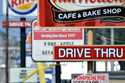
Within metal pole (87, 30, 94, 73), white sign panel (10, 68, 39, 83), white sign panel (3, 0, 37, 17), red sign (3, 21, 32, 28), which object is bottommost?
white sign panel (10, 68, 39, 83)

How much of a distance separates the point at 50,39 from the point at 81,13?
0.44m

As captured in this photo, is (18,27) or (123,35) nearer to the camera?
(123,35)

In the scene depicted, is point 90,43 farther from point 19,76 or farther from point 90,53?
point 19,76

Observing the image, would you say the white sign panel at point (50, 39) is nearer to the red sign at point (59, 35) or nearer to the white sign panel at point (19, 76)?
the red sign at point (59, 35)

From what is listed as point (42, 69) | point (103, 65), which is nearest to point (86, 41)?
point (103, 65)

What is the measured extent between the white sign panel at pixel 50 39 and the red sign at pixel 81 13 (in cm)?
8

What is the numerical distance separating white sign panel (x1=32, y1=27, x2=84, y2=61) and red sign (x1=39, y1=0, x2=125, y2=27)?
0.27ft

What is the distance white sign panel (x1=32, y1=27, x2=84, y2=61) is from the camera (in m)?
6.49

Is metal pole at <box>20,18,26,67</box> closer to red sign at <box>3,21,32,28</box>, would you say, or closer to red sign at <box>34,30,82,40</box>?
red sign at <box>3,21,32,28</box>

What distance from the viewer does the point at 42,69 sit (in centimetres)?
911

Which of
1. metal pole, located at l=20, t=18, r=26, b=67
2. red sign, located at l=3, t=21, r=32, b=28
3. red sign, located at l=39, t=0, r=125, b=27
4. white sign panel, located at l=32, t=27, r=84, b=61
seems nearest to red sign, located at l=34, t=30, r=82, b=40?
white sign panel, located at l=32, t=27, r=84, b=61

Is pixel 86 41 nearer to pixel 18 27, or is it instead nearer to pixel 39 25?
pixel 39 25

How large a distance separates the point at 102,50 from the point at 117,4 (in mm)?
541

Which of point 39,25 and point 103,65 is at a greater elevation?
point 39,25
